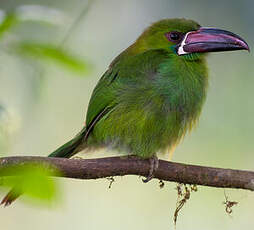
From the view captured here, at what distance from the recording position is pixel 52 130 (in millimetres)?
4992

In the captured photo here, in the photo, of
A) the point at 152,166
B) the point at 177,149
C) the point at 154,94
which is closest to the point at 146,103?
the point at 154,94

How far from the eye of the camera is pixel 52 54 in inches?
58.7

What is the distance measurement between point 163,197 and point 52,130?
107 cm

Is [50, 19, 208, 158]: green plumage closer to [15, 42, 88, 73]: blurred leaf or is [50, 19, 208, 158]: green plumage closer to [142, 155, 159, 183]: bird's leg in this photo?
[142, 155, 159, 183]: bird's leg

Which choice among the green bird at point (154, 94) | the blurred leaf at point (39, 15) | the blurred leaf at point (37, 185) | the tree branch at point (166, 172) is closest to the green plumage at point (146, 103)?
the green bird at point (154, 94)

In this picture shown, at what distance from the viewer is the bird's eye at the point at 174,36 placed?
3437 millimetres

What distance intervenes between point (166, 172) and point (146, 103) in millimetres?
485

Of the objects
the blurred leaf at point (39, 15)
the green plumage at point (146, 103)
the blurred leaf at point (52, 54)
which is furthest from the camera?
the green plumage at point (146, 103)

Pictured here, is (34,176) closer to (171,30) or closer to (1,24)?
(1,24)

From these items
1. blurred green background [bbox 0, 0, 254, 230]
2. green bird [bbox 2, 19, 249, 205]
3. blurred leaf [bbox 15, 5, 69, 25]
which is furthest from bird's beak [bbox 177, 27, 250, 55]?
blurred leaf [bbox 15, 5, 69, 25]

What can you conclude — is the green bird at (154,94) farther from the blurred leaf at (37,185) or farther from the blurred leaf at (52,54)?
the blurred leaf at (37,185)

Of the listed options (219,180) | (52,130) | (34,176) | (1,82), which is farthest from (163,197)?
(34,176)

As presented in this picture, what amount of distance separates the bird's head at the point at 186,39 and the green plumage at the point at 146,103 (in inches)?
0.5

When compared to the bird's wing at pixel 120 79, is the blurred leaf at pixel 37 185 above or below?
below
